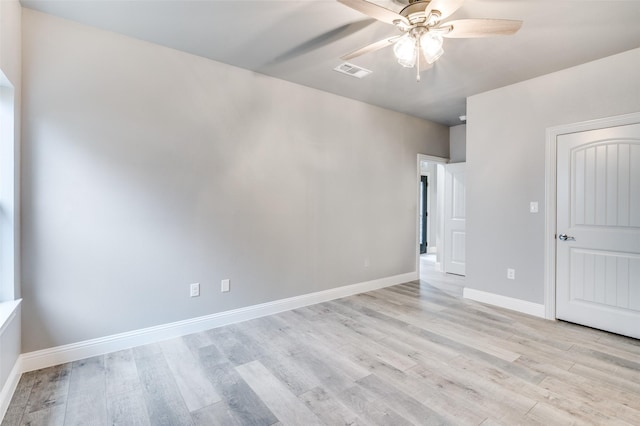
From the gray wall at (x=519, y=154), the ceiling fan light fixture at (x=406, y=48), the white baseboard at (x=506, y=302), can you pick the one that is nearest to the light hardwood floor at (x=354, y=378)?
the white baseboard at (x=506, y=302)

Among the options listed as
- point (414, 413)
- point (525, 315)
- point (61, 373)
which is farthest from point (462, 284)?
point (61, 373)

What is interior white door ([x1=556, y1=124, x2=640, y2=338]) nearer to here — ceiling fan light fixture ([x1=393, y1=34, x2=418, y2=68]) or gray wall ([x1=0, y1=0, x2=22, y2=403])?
ceiling fan light fixture ([x1=393, y1=34, x2=418, y2=68])

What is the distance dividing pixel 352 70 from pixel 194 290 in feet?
9.13

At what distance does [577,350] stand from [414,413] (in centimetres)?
186

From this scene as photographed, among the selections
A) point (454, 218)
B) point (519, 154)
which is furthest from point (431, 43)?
point (454, 218)

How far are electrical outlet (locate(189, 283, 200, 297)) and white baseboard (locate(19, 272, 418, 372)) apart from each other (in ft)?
0.79

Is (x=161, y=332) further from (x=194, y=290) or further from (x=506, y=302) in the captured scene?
(x=506, y=302)

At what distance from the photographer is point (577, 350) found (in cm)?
273

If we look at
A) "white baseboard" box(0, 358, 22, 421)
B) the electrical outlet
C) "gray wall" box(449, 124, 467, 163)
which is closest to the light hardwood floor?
"white baseboard" box(0, 358, 22, 421)

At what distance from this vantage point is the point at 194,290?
10.1 feet

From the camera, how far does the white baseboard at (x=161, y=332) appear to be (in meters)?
2.42

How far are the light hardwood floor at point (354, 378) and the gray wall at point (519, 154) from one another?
0.73 m

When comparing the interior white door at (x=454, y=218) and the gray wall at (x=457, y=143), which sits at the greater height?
the gray wall at (x=457, y=143)

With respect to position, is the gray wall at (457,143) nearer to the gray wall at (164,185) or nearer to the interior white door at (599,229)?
the interior white door at (599,229)
